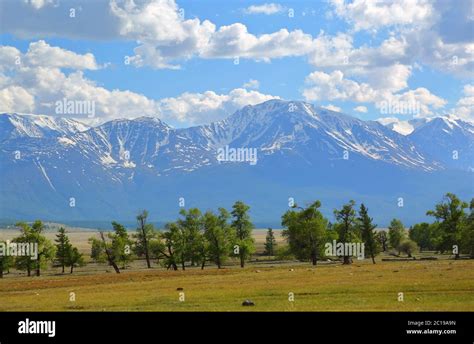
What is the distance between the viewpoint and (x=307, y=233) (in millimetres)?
119062

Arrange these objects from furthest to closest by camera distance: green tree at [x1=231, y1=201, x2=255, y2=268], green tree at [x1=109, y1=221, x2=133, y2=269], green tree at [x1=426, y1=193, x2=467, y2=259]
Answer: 1. green tree at [x1=231, y1=201, x2=255, y2=268]
2. green tree at [x1=109, y1=221, x2=133, y2=269]
3. green tree at [x1=426, y1=193, x2=467, y2=259]

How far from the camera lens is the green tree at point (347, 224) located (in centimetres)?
12450

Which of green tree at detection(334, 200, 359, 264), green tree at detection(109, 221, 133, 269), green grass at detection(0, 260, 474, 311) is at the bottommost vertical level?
green grass at detection(0, 260, 474, 311)

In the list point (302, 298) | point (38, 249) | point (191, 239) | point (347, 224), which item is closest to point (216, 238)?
point (191, 239)

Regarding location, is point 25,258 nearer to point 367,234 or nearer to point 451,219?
point 367,234

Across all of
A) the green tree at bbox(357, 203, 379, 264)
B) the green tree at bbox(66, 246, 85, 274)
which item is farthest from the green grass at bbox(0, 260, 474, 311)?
the green tree at bbox(66, 246, 85, 274)

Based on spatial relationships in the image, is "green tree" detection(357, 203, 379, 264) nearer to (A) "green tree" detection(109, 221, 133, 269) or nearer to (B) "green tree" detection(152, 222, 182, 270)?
(B) "green tree" detection(152, 222, 182, 270)

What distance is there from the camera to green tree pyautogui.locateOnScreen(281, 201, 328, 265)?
389 ft

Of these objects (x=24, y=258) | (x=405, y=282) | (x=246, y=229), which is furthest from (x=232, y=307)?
(x=24, y=258)

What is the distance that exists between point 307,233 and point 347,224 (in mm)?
11657

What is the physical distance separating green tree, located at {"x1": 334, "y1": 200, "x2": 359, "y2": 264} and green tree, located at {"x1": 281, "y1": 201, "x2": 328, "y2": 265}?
4.86 metres

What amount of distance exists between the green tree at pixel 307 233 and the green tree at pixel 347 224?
4.86m
